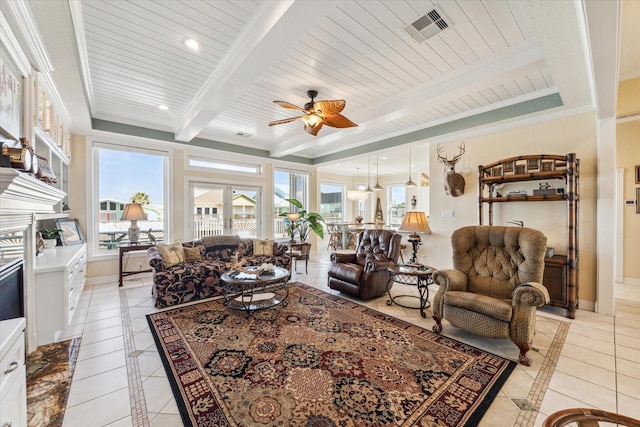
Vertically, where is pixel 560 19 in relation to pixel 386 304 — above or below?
above

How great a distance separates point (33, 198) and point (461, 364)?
3889mm

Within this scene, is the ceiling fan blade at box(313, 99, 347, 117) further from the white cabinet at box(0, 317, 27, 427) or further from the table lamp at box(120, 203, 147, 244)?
the table lamp at box(120, 203, 147, 244)

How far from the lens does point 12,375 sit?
1.13 m

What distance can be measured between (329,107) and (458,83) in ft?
5.04

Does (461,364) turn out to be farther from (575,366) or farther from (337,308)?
(337,308)

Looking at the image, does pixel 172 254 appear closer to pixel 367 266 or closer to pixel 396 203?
pixel 367 266

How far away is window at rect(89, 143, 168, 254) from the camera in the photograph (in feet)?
16.1

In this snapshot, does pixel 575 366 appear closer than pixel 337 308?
Yes

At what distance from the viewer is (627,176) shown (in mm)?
4551

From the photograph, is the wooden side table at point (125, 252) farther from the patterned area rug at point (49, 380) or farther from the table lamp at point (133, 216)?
the patterned area rug at point (49, 380)

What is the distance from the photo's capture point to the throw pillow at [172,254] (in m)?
4.06

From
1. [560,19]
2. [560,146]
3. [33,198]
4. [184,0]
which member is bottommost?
[33,198]

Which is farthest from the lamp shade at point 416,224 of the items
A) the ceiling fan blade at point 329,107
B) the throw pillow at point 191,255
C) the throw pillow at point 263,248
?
the throw pillow at point 191,255

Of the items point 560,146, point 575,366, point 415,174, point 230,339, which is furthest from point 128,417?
point 415,174
